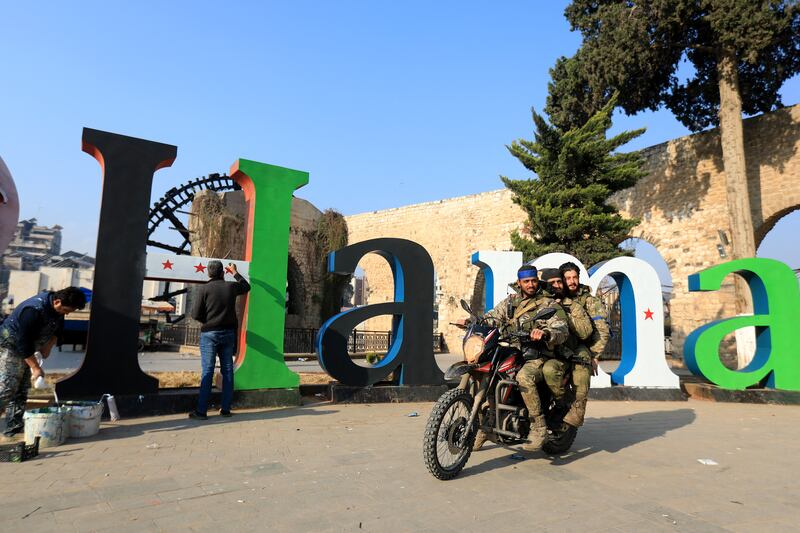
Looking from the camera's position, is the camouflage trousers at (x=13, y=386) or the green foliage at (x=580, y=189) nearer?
the camouflage trousers at (x=13, y=386)

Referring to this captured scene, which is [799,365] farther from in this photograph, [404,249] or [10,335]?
[10,335]

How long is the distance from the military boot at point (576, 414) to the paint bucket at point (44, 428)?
13.0 ft

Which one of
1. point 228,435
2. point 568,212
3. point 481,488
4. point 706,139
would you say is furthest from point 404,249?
point 706,139

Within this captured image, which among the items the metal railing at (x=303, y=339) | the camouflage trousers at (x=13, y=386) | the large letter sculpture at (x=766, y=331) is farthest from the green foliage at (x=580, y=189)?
the camouflage trousers at (x=13, y=386)

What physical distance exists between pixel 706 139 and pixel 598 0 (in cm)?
538

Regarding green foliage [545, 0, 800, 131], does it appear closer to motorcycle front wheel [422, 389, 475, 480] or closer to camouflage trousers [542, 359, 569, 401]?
camouflage trousers [542, 359, 569, 401]

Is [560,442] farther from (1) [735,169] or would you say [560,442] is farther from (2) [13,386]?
(1) [735,169]

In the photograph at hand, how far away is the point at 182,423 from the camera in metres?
4.75

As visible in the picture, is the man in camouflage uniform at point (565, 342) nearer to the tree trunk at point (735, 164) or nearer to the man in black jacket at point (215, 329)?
the man in black jacket at point (215, 329)

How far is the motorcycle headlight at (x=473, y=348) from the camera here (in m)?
3.29

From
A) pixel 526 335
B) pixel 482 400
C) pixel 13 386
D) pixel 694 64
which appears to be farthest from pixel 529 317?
pixel 694 64

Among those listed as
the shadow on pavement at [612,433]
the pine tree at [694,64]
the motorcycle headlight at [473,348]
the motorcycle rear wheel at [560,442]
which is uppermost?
the pine tree at [694,64]

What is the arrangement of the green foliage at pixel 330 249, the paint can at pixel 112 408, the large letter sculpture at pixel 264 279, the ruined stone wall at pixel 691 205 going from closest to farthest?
1. the paint can at pixel 112 408
2. the large letter sculpture at pixel 264 279
3. the ruined stone wall at pixel 691 205
4. the green foliage at pixel 330 249

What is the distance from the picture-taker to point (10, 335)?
3.79m
